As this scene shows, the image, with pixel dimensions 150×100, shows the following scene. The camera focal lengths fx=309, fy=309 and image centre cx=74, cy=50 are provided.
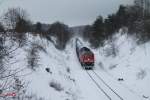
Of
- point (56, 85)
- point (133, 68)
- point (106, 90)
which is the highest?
point (133, 68)

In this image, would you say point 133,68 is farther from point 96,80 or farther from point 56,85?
point 56,85

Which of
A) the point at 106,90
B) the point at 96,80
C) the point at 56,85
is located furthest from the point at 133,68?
the point at 56,85

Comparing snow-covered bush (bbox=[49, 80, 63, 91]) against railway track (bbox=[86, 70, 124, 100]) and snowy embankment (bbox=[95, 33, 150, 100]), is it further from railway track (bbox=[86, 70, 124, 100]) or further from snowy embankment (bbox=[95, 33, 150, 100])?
snowy embankment (bbox=[95, 33, 150, 100])

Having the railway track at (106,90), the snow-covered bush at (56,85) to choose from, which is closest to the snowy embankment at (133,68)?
the railway track at (106,90)

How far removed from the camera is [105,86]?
27.5 meters

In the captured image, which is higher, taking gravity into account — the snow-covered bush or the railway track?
the snow-covered bush

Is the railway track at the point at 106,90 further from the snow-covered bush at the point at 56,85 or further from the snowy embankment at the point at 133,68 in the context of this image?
the snow-covered bush at the point at 56,85

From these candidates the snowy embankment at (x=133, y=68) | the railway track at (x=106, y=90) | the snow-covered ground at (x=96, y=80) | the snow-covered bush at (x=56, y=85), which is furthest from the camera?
the snowy embankment at (x=133, y=68)

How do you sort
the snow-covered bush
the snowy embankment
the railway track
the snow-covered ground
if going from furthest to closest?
the snowy embankment → the snow-covered bush → the railway track → the snow-covered ground

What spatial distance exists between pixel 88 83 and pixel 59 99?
28.0 feet

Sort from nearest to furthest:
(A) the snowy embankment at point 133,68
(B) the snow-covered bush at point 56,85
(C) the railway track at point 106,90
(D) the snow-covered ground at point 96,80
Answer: (D) the snow-covered ground at point 96,80
(C) the railway track at point 106,90
(B) the snow-covered bush at point 56,85
(A) the snowy embankment at point 133,68

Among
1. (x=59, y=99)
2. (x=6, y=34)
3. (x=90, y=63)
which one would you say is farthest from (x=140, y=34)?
(x=6, y=34)

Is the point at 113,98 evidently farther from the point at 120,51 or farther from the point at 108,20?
the point at 108,20

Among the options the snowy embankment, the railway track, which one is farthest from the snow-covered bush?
the snowy embankment
